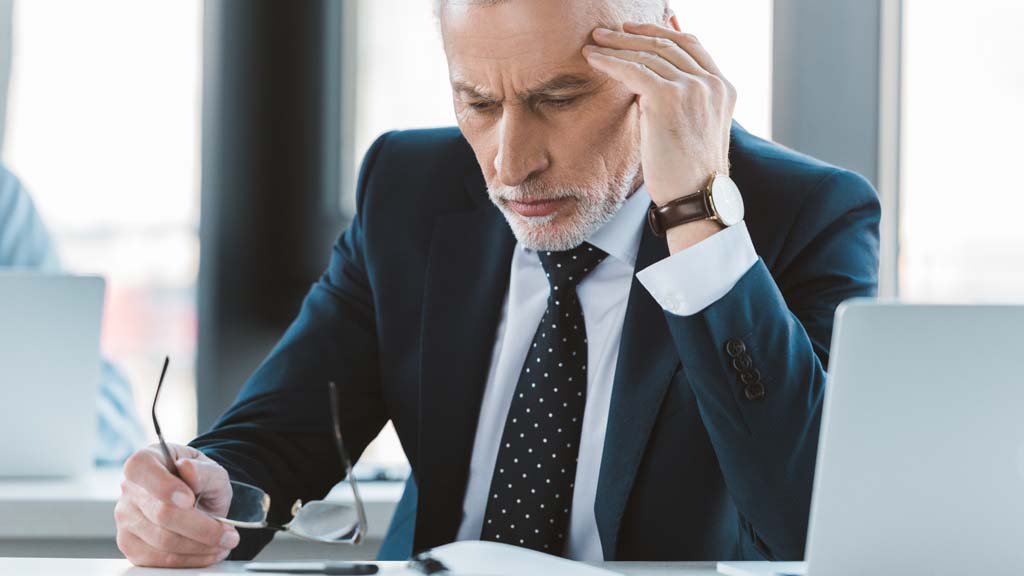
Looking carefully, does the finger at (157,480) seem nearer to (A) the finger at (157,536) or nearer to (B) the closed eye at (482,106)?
(A) the finger at (157,536)

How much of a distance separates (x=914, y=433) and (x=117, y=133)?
2993mm

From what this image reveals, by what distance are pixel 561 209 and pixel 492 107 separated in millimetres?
172

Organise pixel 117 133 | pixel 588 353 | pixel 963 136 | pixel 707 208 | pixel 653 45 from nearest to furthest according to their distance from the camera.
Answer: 1. pixel 707 208
2. pixel 653 45
3. pixel 588 353
4. pixel 963 136
5. pixel 117 133

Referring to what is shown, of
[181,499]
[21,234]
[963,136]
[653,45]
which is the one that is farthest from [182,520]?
[963,136]

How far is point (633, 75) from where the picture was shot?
4.50 ft

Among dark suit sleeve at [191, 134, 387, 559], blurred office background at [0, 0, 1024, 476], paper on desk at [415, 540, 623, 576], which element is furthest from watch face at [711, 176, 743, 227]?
blurred office background at [0, 0, 1024, 476]

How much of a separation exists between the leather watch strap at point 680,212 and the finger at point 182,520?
63 cm

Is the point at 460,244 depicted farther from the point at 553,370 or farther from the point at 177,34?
the point at 177,34

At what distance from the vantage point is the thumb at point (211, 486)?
3.88ft

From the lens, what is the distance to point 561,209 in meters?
1.51

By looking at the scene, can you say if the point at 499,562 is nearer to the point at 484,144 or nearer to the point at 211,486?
the point at 211,486

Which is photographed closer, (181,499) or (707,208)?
(181,499)

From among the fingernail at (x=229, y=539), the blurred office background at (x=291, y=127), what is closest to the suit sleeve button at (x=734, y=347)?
the fingernail at (x=229, y=539)

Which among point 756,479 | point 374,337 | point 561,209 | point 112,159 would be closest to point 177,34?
point 112,159
